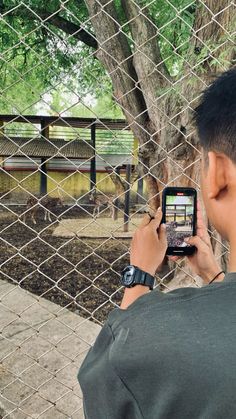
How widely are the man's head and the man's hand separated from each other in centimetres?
23

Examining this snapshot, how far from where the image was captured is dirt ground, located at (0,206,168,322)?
3486mm

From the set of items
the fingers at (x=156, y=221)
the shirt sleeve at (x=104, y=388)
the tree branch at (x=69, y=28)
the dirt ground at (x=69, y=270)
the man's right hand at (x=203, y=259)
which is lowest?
the dirt ground at (x=69, y=270)

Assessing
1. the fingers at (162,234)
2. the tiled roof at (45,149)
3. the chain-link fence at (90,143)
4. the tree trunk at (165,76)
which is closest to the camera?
the fingers at (162,234)

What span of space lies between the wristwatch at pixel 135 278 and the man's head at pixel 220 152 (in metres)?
0.20

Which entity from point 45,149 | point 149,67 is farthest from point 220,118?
point 45,149

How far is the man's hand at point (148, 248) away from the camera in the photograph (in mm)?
983

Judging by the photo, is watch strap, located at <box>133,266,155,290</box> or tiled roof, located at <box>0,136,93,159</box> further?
tiled roof, located at <box>0,136,93,159</box>

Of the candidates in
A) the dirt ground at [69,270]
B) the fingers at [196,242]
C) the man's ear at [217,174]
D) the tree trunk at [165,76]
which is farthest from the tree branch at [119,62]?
the man's ear at [217,174]

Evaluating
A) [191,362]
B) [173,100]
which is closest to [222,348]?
[191,362]

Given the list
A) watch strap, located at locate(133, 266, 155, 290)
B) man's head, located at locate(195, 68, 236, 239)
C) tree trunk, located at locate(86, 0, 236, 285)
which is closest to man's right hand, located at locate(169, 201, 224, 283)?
watch strap, located at locate(133, 266, 155, 290)

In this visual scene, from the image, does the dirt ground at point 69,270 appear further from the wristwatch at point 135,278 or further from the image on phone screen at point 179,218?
the wristwatch at point 135,278

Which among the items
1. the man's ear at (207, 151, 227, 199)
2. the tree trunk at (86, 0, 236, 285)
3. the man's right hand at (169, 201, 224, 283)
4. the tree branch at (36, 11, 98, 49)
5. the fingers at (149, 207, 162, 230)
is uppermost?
the tree branch at (36, 11, 98, 49)

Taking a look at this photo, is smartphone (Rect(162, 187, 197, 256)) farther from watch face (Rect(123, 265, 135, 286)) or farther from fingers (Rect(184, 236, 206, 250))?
watch face (Rect(123, 265, 135, 286))

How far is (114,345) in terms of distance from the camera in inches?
26.2
